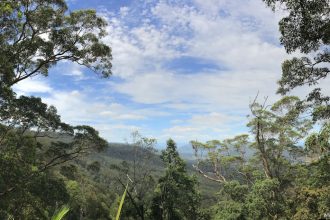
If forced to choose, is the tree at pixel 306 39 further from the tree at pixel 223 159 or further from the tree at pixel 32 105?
the tree at pixel 223 159

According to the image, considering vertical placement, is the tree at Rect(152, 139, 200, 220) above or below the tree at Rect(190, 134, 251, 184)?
below

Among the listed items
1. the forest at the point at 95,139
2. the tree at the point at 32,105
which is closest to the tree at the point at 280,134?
the forest at the point at 95,139

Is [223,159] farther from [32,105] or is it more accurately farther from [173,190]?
[32,105]

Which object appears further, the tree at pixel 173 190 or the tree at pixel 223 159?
the tree at pixel 223 159

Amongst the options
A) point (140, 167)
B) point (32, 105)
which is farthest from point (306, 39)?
point (140, 167)

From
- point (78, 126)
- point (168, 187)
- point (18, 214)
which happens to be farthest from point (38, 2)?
point (168, 187)

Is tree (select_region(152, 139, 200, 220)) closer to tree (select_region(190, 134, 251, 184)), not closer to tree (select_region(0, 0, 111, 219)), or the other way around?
tree (select_region(190, 134, 251, 184))

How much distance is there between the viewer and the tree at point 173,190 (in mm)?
32000

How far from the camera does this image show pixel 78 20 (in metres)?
16.4

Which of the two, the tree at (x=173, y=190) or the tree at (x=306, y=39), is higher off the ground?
the tree at (x=306, y=39)

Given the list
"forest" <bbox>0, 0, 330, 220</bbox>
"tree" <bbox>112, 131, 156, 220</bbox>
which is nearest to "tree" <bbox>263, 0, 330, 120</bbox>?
"forest" <bbox>0, 0, 330, 220</bbox>

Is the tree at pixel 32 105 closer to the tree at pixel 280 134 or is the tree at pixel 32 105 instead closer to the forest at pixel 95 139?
the forest at pixel 95 139

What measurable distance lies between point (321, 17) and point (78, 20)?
10.5m

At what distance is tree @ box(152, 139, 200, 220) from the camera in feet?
105
